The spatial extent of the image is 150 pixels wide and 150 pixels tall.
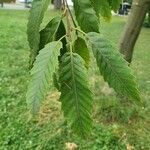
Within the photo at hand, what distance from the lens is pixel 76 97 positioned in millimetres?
855

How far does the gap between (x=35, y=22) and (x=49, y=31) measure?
0.04 m

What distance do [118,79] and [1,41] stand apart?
11891mm

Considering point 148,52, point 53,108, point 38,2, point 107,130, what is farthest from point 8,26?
point 38,2

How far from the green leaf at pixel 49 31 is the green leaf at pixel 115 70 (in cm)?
17

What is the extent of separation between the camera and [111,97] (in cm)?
691

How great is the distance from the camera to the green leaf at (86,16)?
1.09 metres

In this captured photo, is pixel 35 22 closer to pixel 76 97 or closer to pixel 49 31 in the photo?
pixel 49 31

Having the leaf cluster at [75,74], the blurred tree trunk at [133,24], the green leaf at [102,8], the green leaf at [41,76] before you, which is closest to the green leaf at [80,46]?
the leaf cluster at [75,74]

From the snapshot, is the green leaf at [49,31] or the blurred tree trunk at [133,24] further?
the blurred tree trunk at [133,24]

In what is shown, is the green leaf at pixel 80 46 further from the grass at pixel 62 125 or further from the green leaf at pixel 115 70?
the grass at pixel 62 125

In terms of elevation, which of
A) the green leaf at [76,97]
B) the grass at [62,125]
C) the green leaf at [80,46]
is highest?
the green leaf at [80,46]

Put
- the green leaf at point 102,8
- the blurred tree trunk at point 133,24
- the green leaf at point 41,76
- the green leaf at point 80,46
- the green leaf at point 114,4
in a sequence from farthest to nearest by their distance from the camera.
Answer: the blurred tree trunk at point 133,24 → the green leaf at point 114,4 → the green leaf at point 102,8 → the green leaf at point 80,46 → the green leaf at point 41,76

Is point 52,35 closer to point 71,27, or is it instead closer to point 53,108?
point 71,27

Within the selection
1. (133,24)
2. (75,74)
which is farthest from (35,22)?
(133,24)
